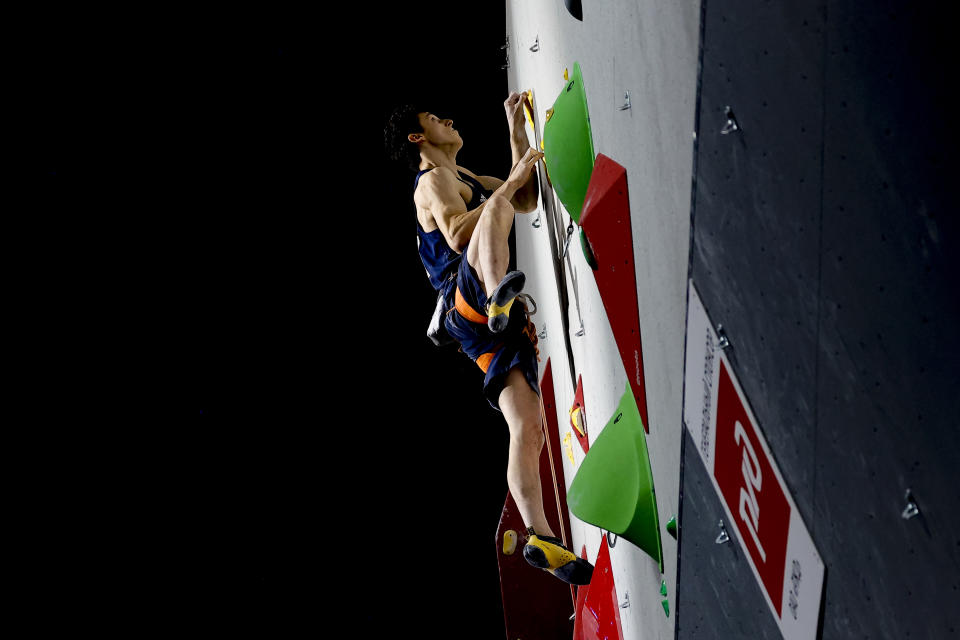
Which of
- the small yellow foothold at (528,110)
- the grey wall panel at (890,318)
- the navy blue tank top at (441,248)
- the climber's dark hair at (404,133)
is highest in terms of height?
the small yellow foothold at (528,110)

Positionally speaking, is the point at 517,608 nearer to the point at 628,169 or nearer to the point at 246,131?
the point at 246,131

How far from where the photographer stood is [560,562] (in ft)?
8.30

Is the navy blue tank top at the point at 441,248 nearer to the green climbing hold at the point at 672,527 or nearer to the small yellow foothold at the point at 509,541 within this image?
the small yellow foothold at the point at 509,541

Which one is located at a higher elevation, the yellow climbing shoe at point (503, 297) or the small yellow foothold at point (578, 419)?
the yellow climbing shoe at point (503, 297)

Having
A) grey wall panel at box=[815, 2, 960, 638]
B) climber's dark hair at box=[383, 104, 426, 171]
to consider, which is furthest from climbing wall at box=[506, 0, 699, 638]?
climber's dark hair at box=[383, 104, 426, 171]

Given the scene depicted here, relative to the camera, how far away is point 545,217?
8.80ft

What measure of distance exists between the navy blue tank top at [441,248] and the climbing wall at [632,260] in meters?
0.25

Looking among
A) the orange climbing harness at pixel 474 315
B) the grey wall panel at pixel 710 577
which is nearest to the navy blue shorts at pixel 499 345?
the orange climbing harness at pixel 474 315

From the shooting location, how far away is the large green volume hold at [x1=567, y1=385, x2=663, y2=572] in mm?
1525

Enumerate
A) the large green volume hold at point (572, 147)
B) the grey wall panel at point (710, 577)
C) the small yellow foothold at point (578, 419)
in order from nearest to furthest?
the grey wall panel at point (710, 577) < the large green volume hold at point (572, 147) < the small yellow foothold at point (578, 419)

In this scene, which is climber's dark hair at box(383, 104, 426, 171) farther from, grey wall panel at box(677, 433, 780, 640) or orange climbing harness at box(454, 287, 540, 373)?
grey wall panel at box(677, 433, 780, 640)

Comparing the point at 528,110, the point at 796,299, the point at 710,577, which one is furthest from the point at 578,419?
the point at 796,299

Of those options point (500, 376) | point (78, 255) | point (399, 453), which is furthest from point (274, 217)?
point (500, 376)

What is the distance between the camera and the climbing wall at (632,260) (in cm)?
102
